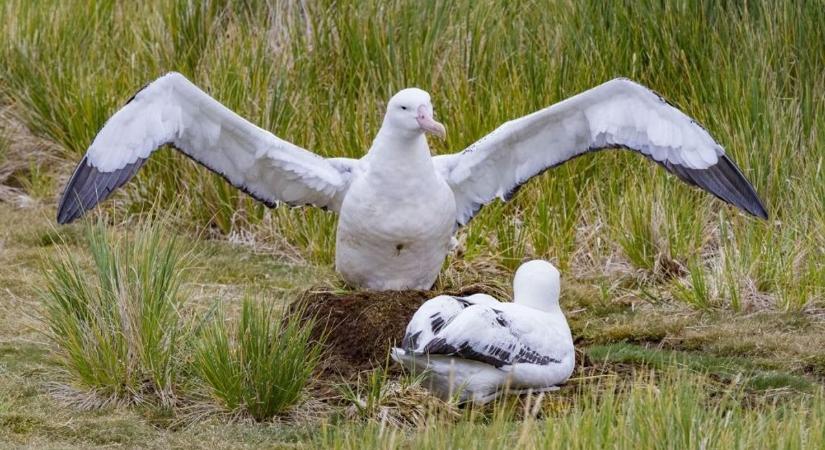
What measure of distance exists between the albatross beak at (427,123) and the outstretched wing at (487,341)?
98 centimetres

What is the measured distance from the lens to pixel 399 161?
20.2 ft

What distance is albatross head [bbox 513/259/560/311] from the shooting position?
18.5ft

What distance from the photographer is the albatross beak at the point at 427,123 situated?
606 cm

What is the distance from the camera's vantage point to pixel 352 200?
630 cm

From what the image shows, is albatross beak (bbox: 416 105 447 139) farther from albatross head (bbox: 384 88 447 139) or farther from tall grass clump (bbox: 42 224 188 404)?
tall grass clump (bbox: 42 224 188 404)

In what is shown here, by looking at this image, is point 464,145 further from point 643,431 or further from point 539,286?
point 643,431

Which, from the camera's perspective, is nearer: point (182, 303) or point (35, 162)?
point (182, 303)

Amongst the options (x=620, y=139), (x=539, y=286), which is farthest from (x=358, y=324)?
(x=620, y=139)

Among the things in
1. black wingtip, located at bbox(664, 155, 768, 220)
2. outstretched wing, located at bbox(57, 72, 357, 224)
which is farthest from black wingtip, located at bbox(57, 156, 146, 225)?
black wingtip, located at bbox(664, 155, 768, 220)

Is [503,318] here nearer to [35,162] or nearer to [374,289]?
[374,289]

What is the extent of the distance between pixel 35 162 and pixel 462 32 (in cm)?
302

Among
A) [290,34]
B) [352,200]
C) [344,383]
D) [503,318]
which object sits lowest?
[344,383]

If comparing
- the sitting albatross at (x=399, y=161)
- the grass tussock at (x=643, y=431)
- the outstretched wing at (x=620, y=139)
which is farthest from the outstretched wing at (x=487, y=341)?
the outstretched wing at (x=620, y=139)

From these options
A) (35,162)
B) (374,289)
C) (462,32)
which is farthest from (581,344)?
(35,162)
